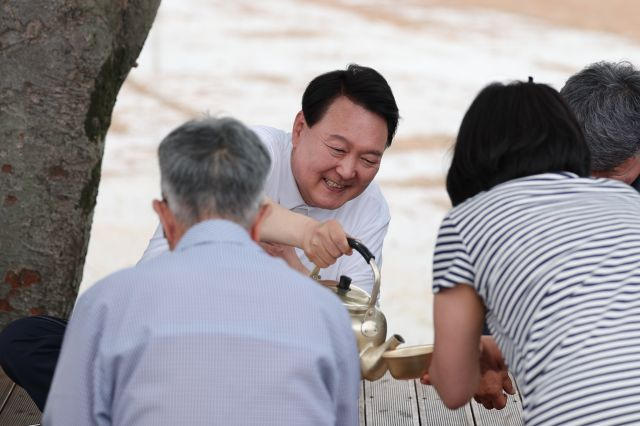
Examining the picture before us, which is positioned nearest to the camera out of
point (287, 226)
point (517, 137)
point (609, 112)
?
point (517, 137)

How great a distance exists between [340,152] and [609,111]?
0.70 m

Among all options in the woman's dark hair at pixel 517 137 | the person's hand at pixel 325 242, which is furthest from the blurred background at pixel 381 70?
the woman's dark hair at pixel 517 137

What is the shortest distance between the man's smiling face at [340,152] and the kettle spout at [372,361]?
85cm

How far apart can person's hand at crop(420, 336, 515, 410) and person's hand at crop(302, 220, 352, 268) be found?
317mm

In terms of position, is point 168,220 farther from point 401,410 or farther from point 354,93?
point 401,410

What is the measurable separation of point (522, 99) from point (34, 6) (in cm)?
199

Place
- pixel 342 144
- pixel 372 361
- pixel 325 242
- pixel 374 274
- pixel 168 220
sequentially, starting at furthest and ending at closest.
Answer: pixel 342 144
pixel 325 242
pixel 374 274
pixel 372 361
pixel 168 220

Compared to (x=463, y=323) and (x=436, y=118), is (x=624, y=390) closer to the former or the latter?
(x=463, y=323)

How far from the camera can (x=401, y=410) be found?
346cm

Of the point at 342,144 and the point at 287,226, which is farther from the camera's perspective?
the point at 342,144

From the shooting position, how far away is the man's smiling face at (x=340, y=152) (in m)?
2.92

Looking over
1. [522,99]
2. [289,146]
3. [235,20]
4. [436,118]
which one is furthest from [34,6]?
[235,20]

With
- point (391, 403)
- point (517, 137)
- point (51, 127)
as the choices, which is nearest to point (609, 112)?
point (517, 137)

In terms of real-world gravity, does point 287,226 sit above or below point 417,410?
above
